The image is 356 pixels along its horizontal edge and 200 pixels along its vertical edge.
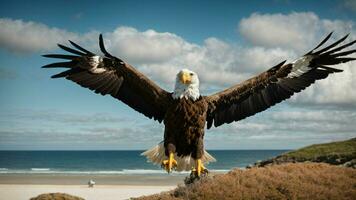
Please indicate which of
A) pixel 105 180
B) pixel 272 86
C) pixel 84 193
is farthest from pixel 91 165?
pixel 272 86

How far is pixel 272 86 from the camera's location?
10266mm

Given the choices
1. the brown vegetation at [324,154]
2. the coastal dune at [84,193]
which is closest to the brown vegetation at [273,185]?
the coastal dune at [84,193]

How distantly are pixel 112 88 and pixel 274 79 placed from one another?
356 cm

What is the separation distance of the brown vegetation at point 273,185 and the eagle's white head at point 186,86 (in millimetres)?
1946

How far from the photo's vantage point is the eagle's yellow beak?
8.61 m

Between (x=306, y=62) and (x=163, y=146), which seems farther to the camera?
(x=306, y=62)

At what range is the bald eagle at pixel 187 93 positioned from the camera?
8.66 metres

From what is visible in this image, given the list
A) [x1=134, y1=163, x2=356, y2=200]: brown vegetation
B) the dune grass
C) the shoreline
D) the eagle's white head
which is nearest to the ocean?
the shoreline

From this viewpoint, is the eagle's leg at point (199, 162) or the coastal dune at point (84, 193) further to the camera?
the coastal dune at point (84, 193)

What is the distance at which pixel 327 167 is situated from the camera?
10922 millimetres

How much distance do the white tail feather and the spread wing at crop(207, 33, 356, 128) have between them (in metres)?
1.11

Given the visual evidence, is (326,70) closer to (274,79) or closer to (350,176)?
(274,79)

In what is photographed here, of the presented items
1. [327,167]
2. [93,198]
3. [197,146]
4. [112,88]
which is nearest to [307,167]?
[327,167]

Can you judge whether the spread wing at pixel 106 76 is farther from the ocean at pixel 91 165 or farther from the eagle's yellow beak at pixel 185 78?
the ocean at pixel 91 165
